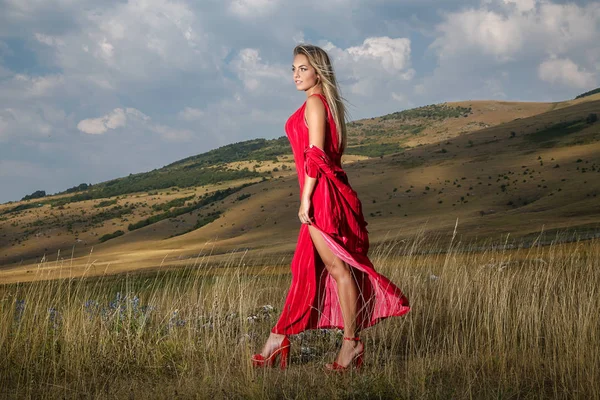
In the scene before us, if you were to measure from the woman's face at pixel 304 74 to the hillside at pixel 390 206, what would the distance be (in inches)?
624

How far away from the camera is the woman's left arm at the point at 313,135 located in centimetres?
459

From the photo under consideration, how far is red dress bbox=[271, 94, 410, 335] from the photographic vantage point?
4.61m

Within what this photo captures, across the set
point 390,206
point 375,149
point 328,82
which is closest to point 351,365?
point 328,82

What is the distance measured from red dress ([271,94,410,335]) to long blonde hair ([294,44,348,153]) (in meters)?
0.05

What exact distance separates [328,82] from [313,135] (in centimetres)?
45

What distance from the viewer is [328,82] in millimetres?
4754

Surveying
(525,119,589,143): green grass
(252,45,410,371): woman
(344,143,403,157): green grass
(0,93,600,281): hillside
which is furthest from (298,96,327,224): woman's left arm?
(344,143,403,157): green grass

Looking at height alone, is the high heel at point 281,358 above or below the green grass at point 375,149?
below

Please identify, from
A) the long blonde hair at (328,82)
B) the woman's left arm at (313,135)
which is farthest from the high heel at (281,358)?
the long blonde hair at (328,82)

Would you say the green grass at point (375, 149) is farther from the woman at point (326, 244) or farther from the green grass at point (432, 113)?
the woman at point (326, 244)

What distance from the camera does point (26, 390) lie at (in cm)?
467

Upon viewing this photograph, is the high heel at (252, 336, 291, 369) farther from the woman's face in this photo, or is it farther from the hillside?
the hillside

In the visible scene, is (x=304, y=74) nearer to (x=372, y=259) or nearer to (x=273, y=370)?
(x=273, y=370)

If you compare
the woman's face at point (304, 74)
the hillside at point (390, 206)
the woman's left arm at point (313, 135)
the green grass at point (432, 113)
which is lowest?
the hillside at point (390, 206)
